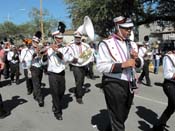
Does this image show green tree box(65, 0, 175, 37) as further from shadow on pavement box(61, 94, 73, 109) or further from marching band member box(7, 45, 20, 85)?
shadow on pavement box(61, 94, 73, 109)

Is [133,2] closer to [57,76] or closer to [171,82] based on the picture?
[57,76]

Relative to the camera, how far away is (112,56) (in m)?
5.70

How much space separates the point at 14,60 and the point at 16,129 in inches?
342

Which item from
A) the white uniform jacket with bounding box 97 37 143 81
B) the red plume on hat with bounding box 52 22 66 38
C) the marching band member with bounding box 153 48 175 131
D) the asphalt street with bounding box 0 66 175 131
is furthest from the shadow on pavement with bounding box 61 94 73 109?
the white uniform jacket with bounding box 97 37 143 81

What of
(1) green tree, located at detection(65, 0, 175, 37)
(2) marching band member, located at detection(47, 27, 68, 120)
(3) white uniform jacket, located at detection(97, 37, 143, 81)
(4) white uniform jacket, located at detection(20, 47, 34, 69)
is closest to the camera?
(3) white uniform jacket, located at detection(97, 37, 143, 81)

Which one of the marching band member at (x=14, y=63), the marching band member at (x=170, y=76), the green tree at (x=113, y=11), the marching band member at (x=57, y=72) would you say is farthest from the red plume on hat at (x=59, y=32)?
the green tree at (x=113, y=11)

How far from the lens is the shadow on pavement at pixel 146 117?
26.1 feet

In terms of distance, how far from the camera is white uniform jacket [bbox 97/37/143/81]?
5.65m

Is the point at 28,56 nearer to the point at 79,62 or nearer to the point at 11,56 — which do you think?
the point at 79,62

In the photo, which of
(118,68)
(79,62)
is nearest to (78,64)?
(79,62)

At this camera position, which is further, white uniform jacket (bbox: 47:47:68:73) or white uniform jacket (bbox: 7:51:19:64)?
white uniform jacket (bbox: 7:51:19:64)

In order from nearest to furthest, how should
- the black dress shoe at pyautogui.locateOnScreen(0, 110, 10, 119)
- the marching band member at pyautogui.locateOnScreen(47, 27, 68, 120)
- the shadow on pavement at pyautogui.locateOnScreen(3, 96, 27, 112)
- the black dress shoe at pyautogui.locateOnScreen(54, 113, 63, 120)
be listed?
the black dress shoe at pyautogui.locateOnScreen(54, 113, 63, 120) → the marching band member at pyautogui.locateOnScreen(47, 27, 68, 120) → the black dress shoe at pyautogui.locateOnScreen(0, 110, 10, 119) → the shadow on pavement at pyautogui.locateOnScreen(3, 96, 27, 112)

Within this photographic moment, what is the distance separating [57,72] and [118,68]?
3.61 m

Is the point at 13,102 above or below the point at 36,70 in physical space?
below
